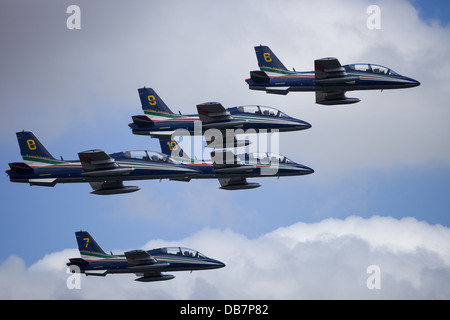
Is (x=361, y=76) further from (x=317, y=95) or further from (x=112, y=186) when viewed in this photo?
(x=112, y=186)

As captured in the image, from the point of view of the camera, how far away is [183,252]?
3989 inches

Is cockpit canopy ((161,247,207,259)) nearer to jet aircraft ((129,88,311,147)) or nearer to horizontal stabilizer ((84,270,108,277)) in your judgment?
horizontal stabilizer ((84,270,108,277))

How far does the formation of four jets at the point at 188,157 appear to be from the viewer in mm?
89000

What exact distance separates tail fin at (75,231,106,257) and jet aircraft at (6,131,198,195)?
48.5ft

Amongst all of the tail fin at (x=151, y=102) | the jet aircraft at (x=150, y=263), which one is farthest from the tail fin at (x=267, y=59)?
the jet aircraft at (x=150, y=263)

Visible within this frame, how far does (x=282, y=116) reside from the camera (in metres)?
96.7

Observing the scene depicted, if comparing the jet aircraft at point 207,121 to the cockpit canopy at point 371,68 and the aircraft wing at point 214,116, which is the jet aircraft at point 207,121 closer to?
the aircraft wing at point 214,116

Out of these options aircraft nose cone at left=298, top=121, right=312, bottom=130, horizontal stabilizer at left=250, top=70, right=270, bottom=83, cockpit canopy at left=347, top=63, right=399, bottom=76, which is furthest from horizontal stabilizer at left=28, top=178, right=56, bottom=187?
cockpit canopy at left=347, top=63, right=399, bottom=76

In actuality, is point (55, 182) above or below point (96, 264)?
above

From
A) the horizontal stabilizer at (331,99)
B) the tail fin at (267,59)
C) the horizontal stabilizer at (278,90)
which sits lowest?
the horizontal stabilizer at (331,99)

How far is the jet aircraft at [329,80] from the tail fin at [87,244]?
79.4 ft
